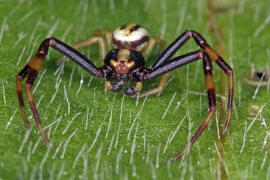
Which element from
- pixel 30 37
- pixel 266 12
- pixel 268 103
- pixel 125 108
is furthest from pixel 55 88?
pixel 266 12

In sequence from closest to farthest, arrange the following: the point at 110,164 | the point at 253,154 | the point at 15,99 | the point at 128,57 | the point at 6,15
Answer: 1. the point at 110,164
2. the point at 253,154
3. the point at 15,99
4. the point at 128,57
5. the point at 6,15

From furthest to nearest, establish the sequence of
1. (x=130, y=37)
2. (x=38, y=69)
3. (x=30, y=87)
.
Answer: (x=130, y=37), (x=38, y=69), (x=30, y=87)

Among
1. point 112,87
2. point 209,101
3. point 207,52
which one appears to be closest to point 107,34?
point 112,87

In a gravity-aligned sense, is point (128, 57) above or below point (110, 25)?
below

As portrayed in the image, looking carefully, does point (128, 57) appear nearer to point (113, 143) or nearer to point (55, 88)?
point (55, 88)

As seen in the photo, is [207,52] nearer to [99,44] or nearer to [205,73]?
[205,73]

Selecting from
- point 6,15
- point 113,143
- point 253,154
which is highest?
point 6,15

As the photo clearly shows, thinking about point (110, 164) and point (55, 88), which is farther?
point (55, 88)
